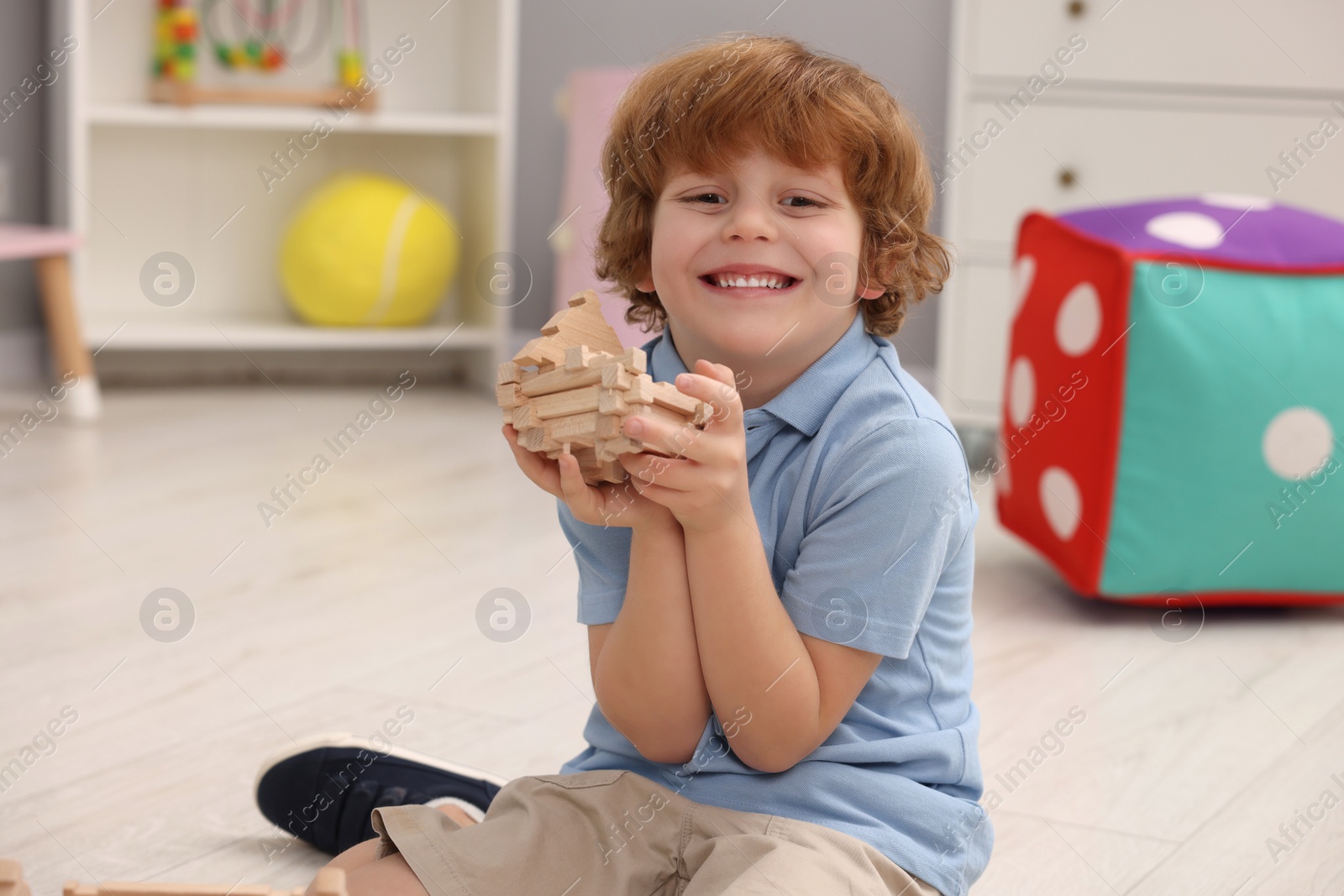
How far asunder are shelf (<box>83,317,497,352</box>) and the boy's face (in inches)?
76.8

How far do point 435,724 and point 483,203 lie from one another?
1746 millimetres

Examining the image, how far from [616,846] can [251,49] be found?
2.31 meters

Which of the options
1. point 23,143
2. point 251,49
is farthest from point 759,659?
point 23,143

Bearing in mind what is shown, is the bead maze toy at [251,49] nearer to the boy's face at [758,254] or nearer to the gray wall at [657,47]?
the gray wall at [657,47]

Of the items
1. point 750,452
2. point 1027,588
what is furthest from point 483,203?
point 750,452

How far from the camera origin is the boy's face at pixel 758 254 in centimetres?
72

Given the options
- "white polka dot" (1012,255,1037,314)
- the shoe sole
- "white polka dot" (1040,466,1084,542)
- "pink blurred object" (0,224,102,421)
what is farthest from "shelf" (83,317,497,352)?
the shoe sole

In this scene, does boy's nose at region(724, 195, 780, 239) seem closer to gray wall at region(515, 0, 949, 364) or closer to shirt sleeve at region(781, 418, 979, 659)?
shirt sleeve at region(781, 418, 979, 659)

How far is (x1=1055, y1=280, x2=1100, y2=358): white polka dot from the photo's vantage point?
148 cm

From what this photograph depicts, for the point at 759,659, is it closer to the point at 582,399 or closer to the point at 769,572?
the point at 769,572

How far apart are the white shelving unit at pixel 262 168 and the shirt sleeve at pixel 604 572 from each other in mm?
1934

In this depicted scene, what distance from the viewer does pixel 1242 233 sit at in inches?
59.3

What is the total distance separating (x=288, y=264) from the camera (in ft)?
8.74

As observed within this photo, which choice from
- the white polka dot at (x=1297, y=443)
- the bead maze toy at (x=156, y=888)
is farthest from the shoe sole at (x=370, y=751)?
the white polka dot at (x=1297, y=443)
